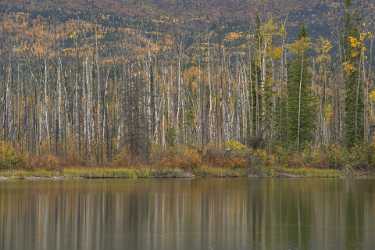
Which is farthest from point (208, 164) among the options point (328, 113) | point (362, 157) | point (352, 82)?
point (328, 113)

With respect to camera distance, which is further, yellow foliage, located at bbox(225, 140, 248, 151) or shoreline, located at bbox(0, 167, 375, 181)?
yellow foliage, located at bbox(225, 140, 248, 151)

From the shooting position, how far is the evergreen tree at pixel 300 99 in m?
64.4

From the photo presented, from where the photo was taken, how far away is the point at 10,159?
5531 cm

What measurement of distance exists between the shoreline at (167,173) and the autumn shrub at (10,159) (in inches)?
32.1

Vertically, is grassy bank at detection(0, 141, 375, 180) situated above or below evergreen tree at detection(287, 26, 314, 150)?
below

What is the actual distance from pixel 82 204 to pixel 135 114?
2988 centimetres

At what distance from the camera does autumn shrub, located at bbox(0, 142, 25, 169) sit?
181 ft

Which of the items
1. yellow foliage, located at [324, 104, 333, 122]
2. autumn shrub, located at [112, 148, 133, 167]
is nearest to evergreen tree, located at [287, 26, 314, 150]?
yellow foliage, located at [324, 104, 333, 122]

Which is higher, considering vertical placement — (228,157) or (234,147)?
(234,147)

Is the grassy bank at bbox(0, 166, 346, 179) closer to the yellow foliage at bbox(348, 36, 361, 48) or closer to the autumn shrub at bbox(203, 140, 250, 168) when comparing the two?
the autumn shrub at bbox(203, 140, 250, 168)

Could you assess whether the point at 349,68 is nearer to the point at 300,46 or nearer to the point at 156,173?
the point at 300,46

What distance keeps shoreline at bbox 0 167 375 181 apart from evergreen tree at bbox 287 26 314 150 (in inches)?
262

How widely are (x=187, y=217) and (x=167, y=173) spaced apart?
2566 centimetres

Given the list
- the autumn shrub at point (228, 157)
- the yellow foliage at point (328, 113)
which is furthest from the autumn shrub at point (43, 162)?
the yellow foliage at point (328, 113)
